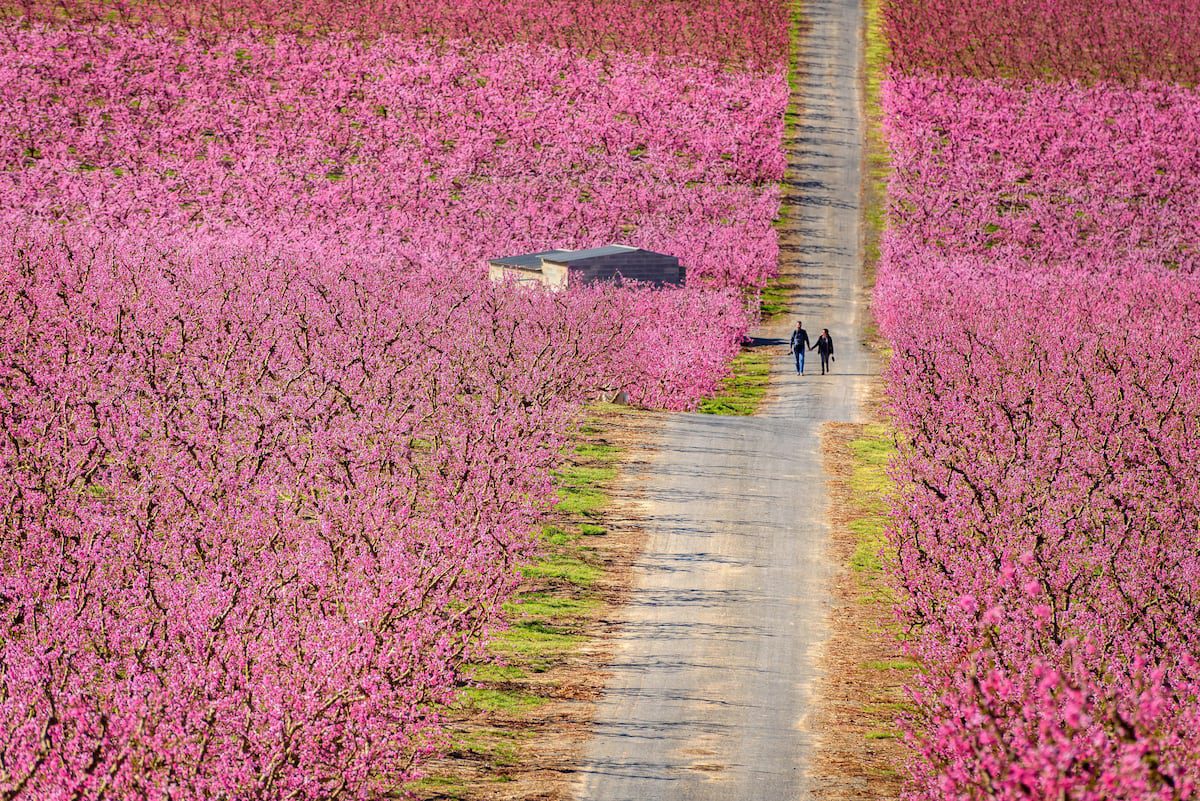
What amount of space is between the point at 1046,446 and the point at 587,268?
82.3 feet

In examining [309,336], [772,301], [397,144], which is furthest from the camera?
[397,144]

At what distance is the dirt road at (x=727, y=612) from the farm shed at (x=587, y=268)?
7.32 meters

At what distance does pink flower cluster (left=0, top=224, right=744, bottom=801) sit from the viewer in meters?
17.0

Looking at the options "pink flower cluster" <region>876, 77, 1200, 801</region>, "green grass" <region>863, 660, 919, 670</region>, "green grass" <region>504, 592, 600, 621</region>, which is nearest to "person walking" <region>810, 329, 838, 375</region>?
"pink flower cluster" <region>876, 77, 1200, 801</region>

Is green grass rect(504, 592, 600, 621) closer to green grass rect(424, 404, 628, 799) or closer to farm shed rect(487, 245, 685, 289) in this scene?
green grass rect(424, 404, 628, 799)

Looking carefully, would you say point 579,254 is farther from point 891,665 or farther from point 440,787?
point 440,787

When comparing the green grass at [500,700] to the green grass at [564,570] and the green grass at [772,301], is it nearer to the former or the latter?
the green grass at [564,570]

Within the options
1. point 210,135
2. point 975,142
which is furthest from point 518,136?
point 975,142

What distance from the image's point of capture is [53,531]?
80.5ft

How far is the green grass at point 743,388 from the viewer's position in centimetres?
4778

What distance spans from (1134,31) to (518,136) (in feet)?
155

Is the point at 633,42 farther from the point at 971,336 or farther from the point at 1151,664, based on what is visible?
the point at 1151,664

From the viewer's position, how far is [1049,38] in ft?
337

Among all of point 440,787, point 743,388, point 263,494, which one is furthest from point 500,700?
point 743,388
